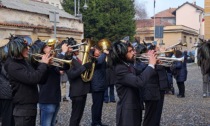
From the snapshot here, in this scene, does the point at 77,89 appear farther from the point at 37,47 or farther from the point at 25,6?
the point at 25,6

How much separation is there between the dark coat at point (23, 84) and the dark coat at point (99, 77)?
3.23 metres

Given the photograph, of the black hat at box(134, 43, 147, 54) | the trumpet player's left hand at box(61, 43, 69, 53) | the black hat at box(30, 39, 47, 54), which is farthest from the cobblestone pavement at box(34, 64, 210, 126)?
the black hat at box(30, 39, 47, 54)

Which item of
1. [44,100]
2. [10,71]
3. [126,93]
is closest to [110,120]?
[44,100]

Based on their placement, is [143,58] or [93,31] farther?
[93,31]

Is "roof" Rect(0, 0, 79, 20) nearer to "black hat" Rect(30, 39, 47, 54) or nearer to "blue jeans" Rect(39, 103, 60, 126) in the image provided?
"black hat" Rect(30, 39, 47, 54)

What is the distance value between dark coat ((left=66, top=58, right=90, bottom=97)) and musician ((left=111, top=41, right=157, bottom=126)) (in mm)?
1603

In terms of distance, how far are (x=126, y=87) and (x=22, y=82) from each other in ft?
4.80

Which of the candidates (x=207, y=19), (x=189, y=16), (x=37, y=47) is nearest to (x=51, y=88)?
(x=37, y=47)

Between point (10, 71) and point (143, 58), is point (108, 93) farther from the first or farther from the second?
point (10, 71)

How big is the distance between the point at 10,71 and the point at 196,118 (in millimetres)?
5713

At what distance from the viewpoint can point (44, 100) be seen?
5777mm

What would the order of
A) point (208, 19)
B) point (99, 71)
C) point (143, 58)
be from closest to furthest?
point (143, 58) → point (99, 71) → point (208, 19)

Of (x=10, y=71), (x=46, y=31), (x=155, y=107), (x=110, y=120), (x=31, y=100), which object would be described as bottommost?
(x=110, y=120)

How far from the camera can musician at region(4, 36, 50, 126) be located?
4426 millimetres
